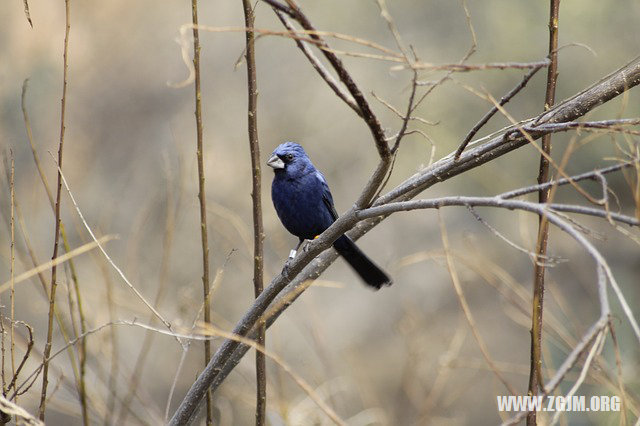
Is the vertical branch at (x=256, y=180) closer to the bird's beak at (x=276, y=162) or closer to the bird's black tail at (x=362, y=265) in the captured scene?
the bird's black tail at (x=362, y=265)

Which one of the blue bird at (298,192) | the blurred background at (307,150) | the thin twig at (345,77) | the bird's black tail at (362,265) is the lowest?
the thin twig at (345,77)

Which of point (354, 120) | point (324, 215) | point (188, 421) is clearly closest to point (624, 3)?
point (354, 120)

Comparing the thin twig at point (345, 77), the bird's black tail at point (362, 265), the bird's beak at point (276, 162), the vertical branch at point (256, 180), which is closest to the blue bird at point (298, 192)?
the bird's beak at point (276, 162)

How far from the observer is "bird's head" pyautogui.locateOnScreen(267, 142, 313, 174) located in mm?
3923

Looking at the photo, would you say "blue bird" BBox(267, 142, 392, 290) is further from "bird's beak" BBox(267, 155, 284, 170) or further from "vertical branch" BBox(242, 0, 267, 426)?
"vertical branch" BBox(242, 0, 267, 426)

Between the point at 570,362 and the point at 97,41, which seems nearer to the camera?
the point at 570,362

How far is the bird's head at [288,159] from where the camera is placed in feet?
12.9

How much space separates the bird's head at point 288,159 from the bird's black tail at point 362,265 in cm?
70

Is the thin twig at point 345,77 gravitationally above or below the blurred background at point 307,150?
Answer: below

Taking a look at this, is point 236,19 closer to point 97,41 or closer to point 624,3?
point 97,41

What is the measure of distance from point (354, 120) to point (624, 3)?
3584 mm

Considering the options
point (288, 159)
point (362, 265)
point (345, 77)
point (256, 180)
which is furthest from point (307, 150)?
point (345, 77)

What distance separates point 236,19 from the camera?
9.27m

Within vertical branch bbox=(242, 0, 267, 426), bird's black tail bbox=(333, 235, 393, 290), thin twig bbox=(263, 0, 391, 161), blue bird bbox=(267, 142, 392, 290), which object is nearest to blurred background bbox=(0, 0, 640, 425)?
blue bird bbox=(267, 142, 392, 290)
